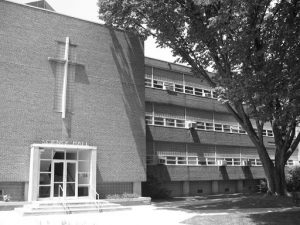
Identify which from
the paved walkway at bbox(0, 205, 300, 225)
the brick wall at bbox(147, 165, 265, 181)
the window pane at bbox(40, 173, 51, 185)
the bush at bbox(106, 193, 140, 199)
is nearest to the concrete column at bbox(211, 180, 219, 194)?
the brick wall at bbox(147, 165, 265, 181)

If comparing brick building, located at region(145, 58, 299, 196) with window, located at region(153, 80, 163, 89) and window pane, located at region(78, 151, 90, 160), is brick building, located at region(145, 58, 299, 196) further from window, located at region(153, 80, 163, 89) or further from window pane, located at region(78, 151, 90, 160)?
window pane, located at region(78, 151, 90, 160)

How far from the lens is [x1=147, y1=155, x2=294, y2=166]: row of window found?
30.4 meters

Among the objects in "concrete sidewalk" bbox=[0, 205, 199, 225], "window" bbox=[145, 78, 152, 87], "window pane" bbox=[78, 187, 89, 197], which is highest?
"window" bbox=[145, 78, 152, 87]

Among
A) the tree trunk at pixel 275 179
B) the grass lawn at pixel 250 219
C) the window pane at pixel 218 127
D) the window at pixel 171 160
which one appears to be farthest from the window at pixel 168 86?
the grass lawn at pixel 250 219

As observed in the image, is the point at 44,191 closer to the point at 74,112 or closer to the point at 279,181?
the point at 74,112

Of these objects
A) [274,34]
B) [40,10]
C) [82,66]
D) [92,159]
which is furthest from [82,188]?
[274,34]

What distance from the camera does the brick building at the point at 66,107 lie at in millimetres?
21703

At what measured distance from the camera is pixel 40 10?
23.6m

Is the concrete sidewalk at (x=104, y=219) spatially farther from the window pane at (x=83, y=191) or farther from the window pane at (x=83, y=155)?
the window pane at (x=83, y=155)

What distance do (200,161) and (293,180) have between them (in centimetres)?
1010

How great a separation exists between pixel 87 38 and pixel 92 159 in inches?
310

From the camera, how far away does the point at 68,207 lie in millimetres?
20156

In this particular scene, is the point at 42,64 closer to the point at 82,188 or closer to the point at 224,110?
the point at 82,188

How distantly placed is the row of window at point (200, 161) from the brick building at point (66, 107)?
4.16 meters
